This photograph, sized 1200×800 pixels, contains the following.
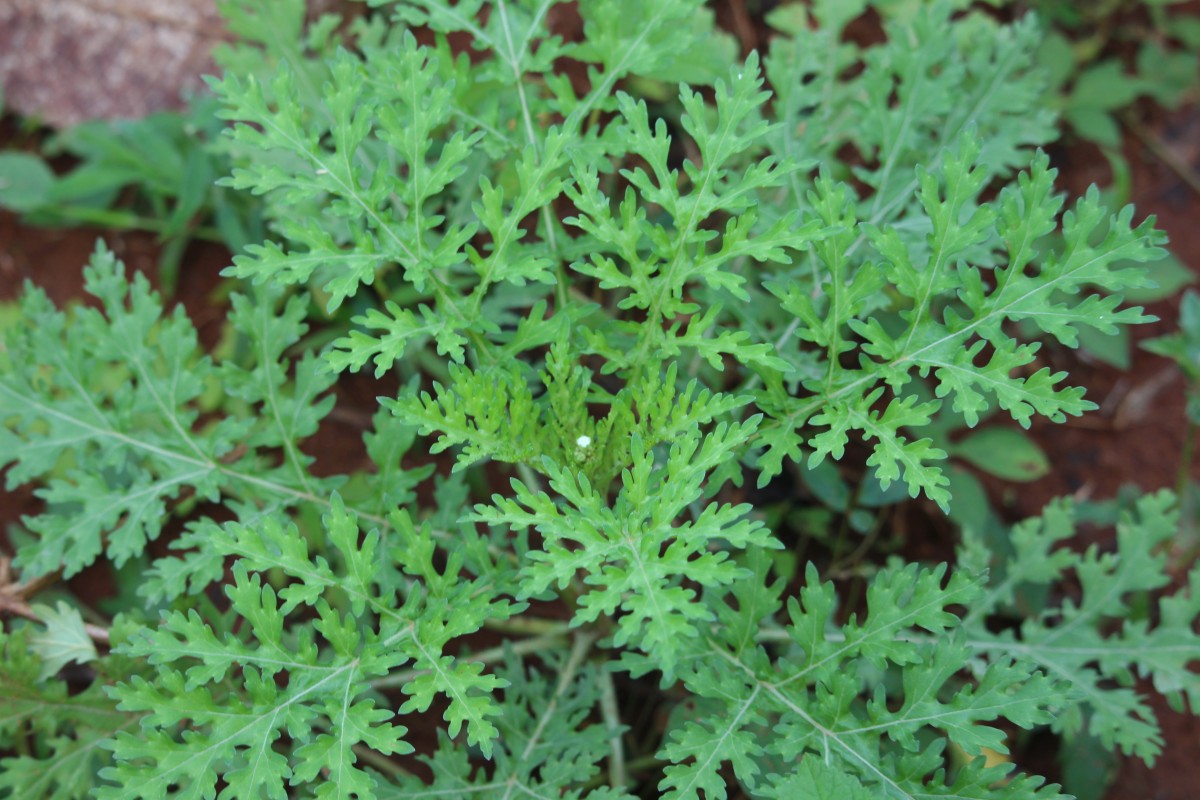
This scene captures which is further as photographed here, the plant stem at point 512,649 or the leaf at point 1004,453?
the leaf at point 1004,453

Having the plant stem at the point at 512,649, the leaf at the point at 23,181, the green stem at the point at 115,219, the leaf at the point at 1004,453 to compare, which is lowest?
the plant stem at the point at 512,649

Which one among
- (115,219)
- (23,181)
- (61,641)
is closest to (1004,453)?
(61,641)

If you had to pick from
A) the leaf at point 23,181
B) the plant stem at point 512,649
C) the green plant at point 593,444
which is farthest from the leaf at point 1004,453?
the leaf at point 23,181

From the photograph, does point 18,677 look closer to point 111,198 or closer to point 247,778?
point 247,778

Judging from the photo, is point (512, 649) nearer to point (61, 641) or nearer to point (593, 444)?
point (593, 444)

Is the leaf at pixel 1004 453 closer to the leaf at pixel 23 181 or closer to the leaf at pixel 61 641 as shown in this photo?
the leaf at pixel 61 641

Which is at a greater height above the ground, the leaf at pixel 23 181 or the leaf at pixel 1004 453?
the leaf at pixel 23 181

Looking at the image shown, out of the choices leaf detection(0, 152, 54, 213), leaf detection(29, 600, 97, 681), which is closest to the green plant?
leaf detection(29, 600, 97, 681)

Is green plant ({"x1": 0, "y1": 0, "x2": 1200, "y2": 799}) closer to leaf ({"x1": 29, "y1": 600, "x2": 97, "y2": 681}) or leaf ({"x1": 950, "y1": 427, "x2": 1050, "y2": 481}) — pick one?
leaf ({"x1": 29, "y1": 600, "x2": 97, "y2": 681})
